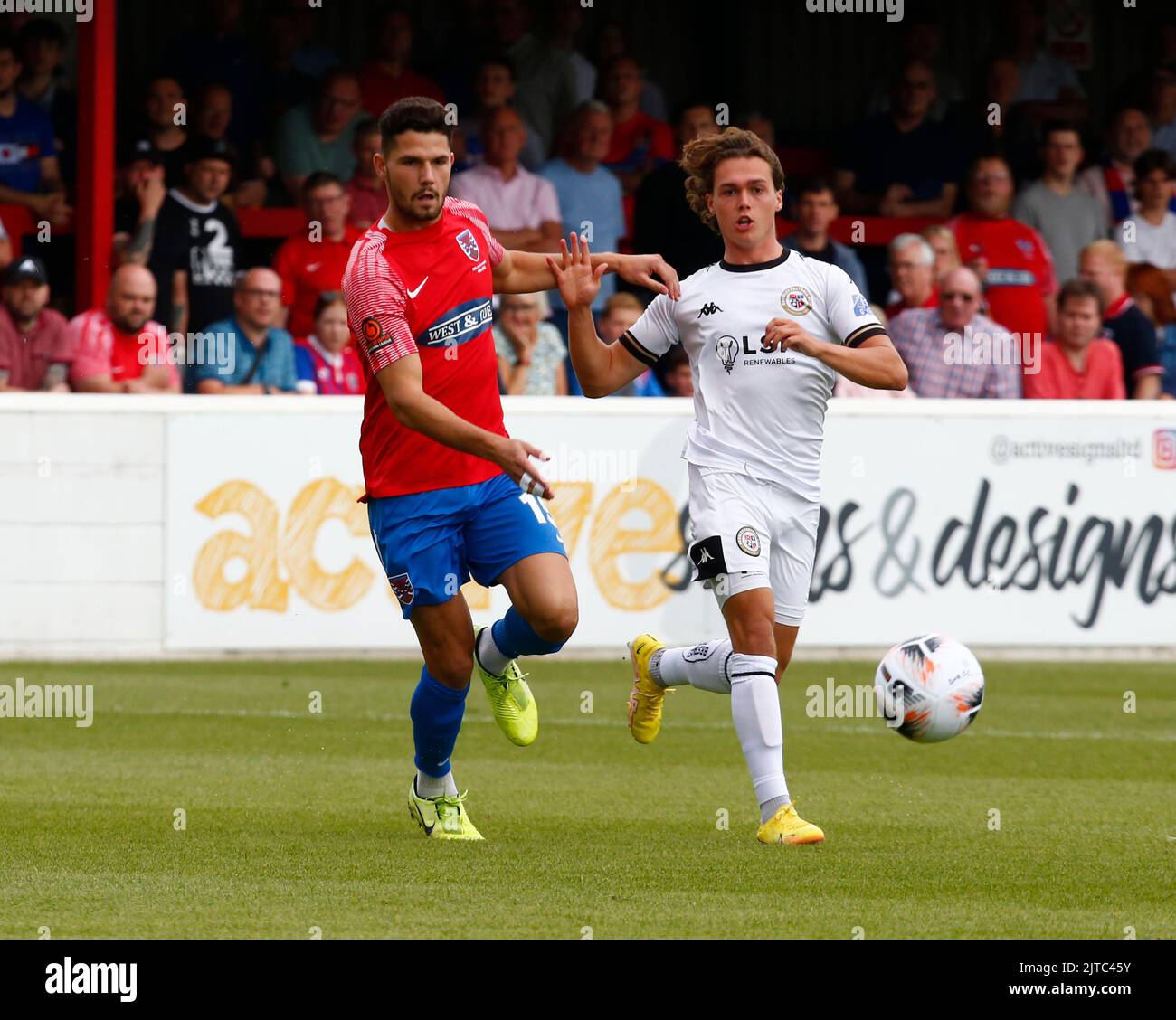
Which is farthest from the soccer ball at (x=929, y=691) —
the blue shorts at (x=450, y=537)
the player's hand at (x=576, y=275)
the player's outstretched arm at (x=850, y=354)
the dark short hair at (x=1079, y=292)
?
the dark short hair at (x=1079, y=292)

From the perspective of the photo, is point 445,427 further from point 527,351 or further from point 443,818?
point 527,351

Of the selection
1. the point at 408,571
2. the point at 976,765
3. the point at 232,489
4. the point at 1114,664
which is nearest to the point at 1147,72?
the point at 1114,664

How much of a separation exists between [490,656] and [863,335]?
1.70 meters

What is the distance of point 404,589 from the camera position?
721 centimetres

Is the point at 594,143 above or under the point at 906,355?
above

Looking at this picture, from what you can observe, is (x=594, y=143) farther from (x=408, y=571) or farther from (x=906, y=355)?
(x=408, y=571)

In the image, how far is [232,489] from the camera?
13.6 metres

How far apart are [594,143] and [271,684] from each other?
538 cm

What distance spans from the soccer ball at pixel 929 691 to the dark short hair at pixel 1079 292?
8621 millimetres

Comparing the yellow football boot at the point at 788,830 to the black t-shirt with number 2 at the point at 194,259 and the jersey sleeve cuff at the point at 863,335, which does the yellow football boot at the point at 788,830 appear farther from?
the black t-shirt with number 2 at the point at 194,259

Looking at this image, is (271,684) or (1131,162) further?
(1131,162)

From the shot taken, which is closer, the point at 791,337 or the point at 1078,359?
the point at 791,337

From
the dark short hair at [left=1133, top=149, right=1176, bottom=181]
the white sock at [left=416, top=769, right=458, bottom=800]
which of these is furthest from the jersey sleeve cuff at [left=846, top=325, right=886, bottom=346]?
the dark short hair at [left=1133, top=149, right=1176, bottom=181]

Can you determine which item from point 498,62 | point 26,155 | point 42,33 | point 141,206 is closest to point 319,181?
point 141,206
